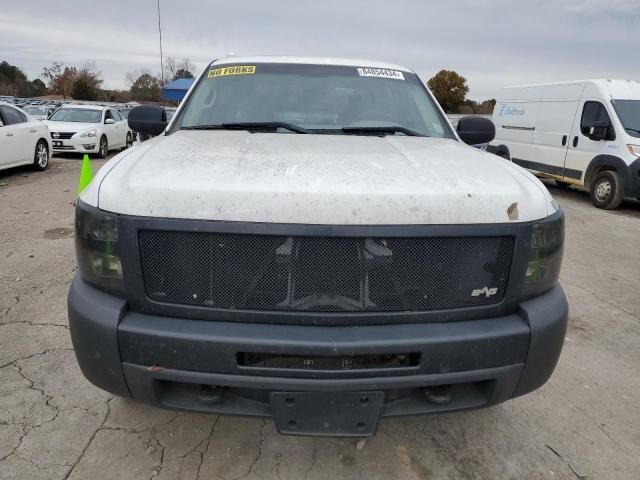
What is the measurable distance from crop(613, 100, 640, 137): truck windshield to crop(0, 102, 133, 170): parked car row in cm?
1131

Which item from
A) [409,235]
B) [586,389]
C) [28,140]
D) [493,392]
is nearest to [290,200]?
[409,235]

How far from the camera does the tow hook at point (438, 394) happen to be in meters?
1.94

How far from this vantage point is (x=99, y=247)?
6.13ft

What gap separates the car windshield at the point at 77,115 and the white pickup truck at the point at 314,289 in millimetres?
14411

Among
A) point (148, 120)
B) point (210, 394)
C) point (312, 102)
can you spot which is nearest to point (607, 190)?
point (312, 102)

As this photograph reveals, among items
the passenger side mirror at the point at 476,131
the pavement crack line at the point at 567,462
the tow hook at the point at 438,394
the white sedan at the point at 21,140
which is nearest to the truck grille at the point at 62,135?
the white sedan at the point at 21,140

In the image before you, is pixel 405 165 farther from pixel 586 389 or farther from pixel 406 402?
pixel 586 389

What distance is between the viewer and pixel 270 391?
72.0 inches

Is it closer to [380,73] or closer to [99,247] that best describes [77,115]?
[380,73]

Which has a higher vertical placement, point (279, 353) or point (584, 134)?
point (584, 134)

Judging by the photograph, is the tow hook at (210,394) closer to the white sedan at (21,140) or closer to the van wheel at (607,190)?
the van wheel at (607,190)

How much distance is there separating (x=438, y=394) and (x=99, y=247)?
1502 millimetres

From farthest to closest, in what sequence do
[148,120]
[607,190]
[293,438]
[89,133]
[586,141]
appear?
[89,133] < [586,141] < [607,190] < [148,120] < [293,438]

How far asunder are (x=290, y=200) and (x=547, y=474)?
185 cm
